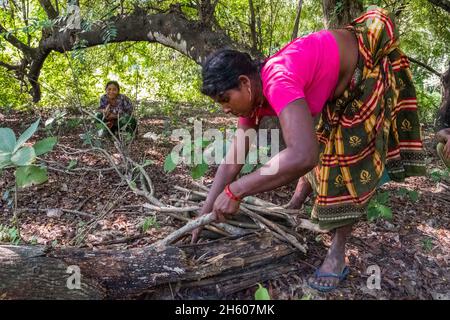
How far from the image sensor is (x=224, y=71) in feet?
5.41

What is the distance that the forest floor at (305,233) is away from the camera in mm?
2156

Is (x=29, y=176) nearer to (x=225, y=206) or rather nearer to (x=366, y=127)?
(x=225, y=206)

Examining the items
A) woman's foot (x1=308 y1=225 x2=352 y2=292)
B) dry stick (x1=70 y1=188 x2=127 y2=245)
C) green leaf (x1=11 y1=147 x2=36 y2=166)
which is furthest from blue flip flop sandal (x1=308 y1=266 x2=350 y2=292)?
green leaf (x1=11 y1=147 x2=36 y2=166)

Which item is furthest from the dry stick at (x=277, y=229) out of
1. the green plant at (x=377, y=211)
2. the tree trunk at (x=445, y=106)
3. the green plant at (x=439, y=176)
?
the tree trunk at (x=445, y=106)

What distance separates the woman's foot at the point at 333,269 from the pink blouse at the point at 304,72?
0.73 metres

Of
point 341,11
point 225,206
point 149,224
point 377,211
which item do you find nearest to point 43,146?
point 149,224

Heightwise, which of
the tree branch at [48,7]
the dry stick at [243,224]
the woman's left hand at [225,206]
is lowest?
the dry stick at [243,224]

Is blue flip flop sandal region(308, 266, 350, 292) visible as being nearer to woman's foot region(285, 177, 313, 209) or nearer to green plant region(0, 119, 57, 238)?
woman's foot region(285, 177, 313, 209)

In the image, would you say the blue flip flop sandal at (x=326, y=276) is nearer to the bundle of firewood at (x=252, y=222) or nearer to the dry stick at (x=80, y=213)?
the bundle of firewood at (x=252, y=222)

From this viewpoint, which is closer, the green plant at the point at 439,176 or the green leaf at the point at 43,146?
the green leaf at the point at 43,146

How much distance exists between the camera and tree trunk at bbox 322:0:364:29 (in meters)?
3.64

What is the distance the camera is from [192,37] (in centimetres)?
388
